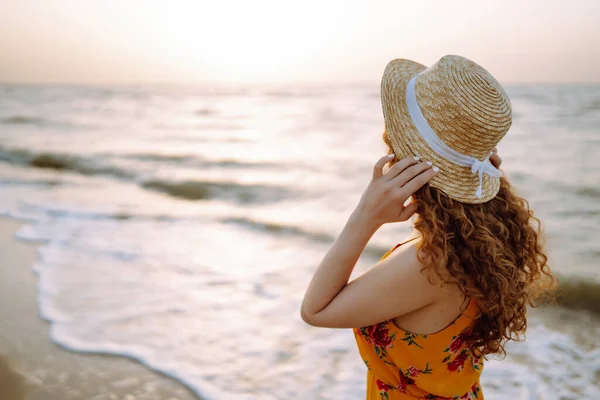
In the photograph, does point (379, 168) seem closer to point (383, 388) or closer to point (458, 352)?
point (458, 352)

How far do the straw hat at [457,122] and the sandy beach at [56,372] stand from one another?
8.68ft

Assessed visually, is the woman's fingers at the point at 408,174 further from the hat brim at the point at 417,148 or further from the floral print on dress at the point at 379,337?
the floral print on dress at the point at 379,337

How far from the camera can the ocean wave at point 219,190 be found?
10.0m

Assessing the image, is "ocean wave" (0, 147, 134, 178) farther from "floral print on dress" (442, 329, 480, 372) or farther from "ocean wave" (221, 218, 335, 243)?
"floral print on dress" (442, 329, 480, 372)

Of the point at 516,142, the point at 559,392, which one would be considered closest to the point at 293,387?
the point at 559,392

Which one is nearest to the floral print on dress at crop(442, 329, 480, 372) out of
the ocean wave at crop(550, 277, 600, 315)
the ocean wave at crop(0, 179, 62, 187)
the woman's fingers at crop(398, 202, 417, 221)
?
the woman's fingers at crop(398, 202, 417, 221)

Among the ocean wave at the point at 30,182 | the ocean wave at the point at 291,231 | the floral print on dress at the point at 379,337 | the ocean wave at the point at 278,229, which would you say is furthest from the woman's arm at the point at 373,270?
the ocean wave at the point at 30,182

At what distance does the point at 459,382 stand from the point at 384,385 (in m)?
0.25

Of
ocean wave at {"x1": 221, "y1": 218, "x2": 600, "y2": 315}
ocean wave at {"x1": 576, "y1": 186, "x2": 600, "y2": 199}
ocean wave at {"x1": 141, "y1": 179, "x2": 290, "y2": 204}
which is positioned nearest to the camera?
ocean wave at {"x1": 221, "y1": 218, "x2": 600, "y2": 315}

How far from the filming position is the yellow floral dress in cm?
172

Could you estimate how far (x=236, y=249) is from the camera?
6.70m

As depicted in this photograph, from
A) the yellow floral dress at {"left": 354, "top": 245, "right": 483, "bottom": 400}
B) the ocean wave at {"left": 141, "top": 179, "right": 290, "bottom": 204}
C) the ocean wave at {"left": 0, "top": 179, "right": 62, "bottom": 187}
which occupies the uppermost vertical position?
the yellow floral dress at {"left": 354, "top": 245, "right": 483, "bottom": 400}

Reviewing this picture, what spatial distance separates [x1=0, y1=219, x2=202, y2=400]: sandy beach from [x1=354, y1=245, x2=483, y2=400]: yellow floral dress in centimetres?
211

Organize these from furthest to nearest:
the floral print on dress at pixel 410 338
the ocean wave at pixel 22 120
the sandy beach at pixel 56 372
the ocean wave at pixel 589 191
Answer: the ocean wave at pixel 22 120 → the ocean wave at pixel 589 191 → the sandy beach at pixel 56 372 → the floral print on dress at pixel 410 338
